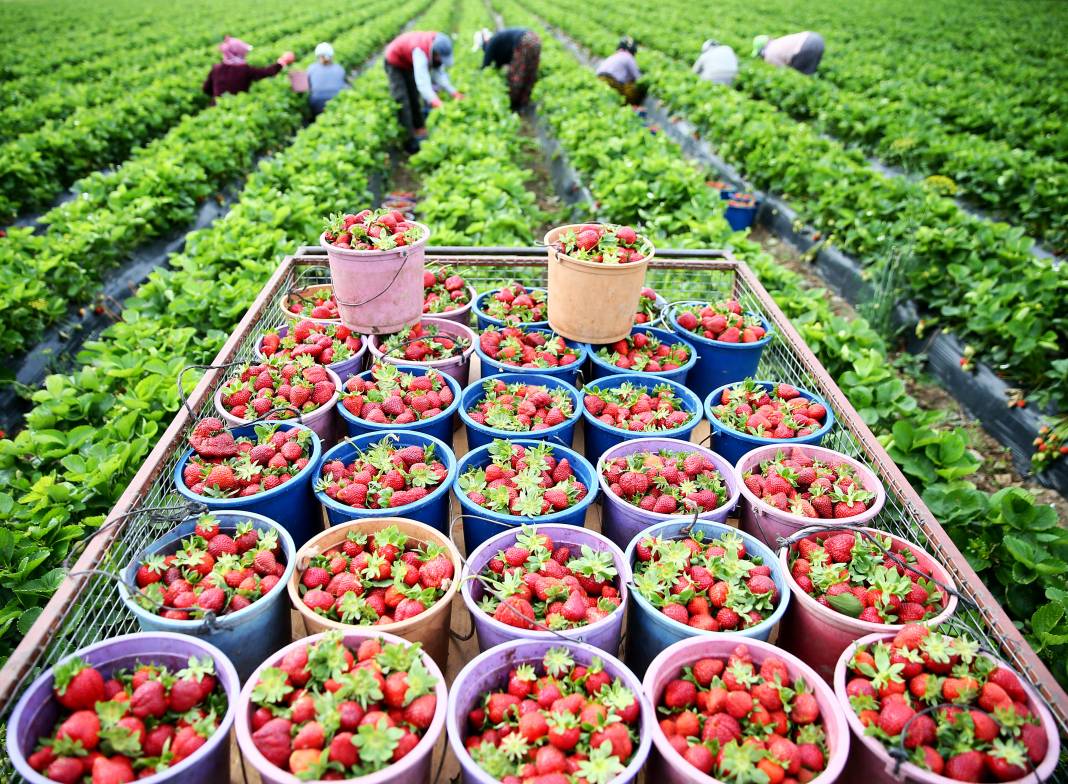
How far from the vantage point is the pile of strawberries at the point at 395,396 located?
273 centimetres

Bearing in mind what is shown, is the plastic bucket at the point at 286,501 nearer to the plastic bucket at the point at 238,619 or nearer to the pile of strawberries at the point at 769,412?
the plastic bucket at the point at 238,619

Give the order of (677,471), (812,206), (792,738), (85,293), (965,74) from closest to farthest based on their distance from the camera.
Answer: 1. (792,738)
2. (677,471)
3. (85,293)
4. (812,206)
5. (965,74)

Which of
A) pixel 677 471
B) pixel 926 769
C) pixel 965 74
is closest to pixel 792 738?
pixel 926 769

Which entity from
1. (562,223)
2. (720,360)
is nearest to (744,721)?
(720,360)

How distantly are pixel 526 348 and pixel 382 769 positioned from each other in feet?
6.96

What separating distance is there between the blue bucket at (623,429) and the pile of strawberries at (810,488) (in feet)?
1.17

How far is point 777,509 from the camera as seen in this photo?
2252mm

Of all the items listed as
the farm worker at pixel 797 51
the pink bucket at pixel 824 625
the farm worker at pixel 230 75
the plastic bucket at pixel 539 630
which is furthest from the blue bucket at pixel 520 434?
the farm worker at pixel 797 51

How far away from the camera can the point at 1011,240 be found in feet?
18.1

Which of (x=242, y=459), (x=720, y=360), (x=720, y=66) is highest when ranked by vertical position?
(x=242, y=459)

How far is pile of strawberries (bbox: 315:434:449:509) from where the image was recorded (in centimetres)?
228

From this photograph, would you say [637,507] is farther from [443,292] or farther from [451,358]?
[443,292]

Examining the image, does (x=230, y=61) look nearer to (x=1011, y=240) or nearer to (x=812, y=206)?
(x=812, y=206)

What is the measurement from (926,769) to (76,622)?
7.53 feet
